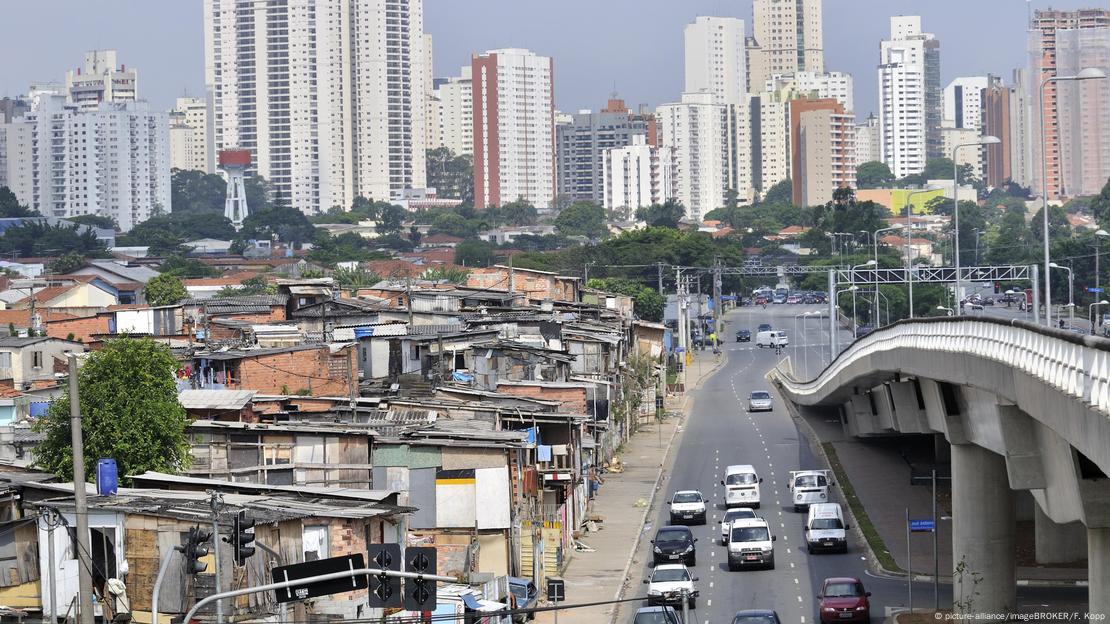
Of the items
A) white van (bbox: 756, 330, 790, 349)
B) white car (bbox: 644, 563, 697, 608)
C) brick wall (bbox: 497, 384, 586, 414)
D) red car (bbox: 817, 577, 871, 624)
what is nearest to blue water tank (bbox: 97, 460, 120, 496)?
white car (bbox: 644, 563, 697, 608)

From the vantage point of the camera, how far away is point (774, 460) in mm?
70062

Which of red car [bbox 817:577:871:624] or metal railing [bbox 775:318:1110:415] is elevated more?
metal railing [bbox 775:318:1110:415]

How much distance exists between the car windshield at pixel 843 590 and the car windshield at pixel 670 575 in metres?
3.30

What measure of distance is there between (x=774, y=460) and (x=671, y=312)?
2841 inches

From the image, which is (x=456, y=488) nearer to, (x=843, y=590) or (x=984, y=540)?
(x=843, y=590)

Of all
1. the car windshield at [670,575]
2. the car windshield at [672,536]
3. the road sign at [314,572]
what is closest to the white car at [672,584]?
the car windshield at [670,575]

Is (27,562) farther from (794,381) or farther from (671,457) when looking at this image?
(794,381)

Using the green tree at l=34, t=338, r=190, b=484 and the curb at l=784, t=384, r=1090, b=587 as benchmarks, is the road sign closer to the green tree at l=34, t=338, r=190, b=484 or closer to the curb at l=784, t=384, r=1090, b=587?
the green tree at l=34, t=338, r=190, b=484

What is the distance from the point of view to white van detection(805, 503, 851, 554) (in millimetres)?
47312

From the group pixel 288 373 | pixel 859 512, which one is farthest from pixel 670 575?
pixel 288 373

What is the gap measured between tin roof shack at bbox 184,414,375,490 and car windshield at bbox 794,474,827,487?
70.5 feet

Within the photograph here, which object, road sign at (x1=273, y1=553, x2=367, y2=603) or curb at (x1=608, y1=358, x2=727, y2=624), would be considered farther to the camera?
curb at (x1=608, y1=358, x2=727, y2=624)

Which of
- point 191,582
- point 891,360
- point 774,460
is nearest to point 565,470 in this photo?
point 891,360

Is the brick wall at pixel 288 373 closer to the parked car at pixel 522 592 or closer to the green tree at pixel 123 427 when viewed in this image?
the green tree at pixel 123 427
